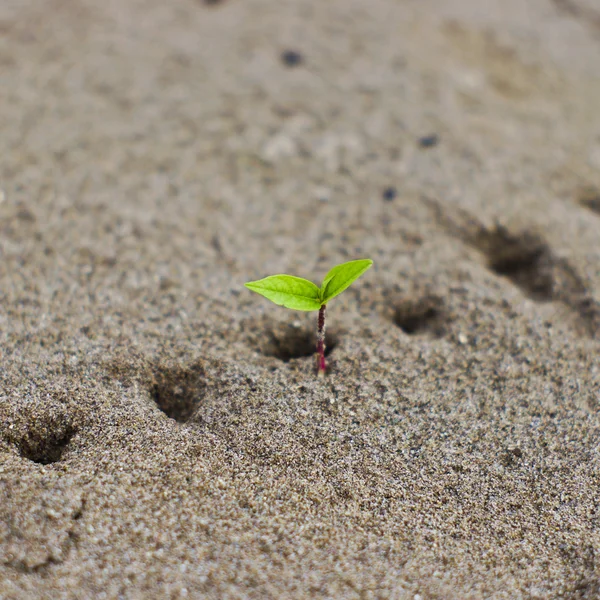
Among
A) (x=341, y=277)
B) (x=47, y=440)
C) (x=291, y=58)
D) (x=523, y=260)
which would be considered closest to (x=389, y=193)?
(x=523, y=260)

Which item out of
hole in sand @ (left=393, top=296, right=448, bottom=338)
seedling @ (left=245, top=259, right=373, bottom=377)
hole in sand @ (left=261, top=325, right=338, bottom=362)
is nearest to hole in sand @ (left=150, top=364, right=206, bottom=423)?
hole in sand @ (left=261, top=325, right=338, bottom=362)

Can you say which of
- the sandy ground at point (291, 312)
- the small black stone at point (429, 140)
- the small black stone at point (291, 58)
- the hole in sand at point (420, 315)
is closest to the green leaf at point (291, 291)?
the sandy ground at point (291, 312)

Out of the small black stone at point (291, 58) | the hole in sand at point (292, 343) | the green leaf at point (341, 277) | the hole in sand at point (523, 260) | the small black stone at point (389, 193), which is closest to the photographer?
the green leaf at point (341, 277)

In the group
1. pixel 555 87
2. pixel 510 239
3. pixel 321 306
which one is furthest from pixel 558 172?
pixel 321 306

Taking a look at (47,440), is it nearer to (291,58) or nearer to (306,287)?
(306,287)

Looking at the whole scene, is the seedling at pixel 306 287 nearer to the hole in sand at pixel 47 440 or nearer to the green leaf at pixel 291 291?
the green leaf at pixel 291 291

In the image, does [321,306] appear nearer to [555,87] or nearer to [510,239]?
[510,239]

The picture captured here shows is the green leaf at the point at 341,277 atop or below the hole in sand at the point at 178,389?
atop
